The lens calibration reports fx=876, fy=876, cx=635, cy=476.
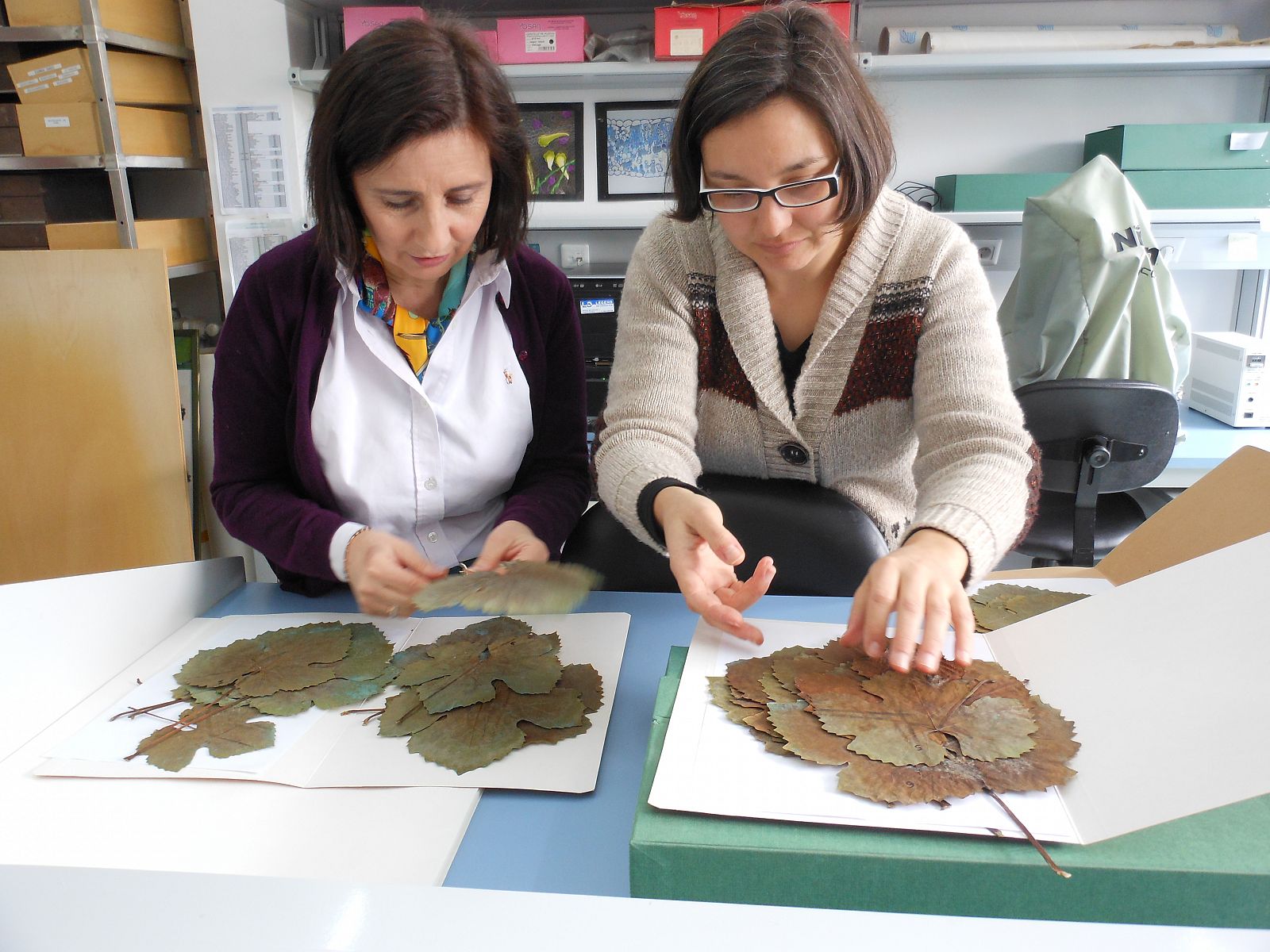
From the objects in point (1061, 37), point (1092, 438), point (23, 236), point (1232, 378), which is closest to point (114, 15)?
point (23, 236)

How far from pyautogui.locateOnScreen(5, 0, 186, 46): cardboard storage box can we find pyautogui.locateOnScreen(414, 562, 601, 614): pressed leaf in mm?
2405

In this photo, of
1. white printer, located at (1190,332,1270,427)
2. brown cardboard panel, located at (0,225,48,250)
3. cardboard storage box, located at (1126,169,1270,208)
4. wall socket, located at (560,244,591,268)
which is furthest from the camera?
wall socket, located at (560,244,591,268)

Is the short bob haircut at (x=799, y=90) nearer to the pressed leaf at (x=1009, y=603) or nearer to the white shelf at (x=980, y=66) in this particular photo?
the pressed leaf at (x=1009, y=603)

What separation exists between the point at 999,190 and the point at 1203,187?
508mm

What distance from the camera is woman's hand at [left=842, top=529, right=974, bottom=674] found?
0.68 m

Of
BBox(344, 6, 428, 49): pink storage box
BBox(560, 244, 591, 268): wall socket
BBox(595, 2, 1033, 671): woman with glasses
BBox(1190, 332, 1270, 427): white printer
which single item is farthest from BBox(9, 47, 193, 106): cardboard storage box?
BBox(1190, 332, 1270, 427): white printer

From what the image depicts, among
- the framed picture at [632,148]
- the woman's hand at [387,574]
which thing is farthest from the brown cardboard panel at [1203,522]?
the framed picture at [632,148]

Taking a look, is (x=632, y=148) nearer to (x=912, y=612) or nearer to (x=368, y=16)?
(x=368, y=16)

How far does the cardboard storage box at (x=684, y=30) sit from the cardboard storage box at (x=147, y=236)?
4.79 ft

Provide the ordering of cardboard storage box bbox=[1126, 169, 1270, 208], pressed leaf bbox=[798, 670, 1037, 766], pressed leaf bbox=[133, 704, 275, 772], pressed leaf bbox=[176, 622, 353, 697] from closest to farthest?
pressed leaf bbox=[798, 670, 1037, 766]
pressed leaf bbox=[133, 704, 275, 772]
pressed leaf bbox=[176, 622, 353, 697]
cardboard storage box bbox=[1126, 169, 1270, 208]

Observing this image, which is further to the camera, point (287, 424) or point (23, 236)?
point (23, 236)

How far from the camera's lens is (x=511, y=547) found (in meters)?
1.02

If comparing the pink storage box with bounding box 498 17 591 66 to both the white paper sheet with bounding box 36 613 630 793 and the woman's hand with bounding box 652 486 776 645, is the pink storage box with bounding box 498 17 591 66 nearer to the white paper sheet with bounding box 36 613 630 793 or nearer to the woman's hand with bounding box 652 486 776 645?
the woman's hand with bounding box 652 486 776 645

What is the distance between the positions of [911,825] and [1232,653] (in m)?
0.24
